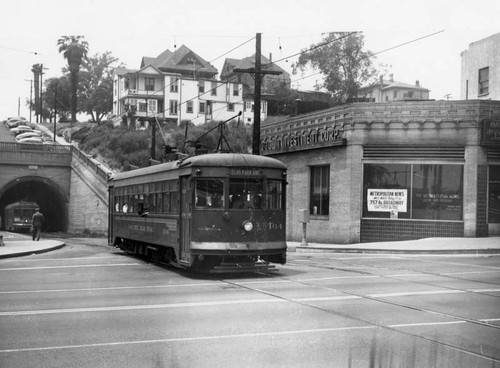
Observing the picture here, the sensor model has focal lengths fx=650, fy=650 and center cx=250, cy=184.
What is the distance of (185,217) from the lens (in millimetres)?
16031

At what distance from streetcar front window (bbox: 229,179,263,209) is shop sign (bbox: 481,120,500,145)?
15.7 m

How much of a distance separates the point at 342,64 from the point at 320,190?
41278 mm

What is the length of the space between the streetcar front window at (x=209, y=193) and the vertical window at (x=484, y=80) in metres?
27.5

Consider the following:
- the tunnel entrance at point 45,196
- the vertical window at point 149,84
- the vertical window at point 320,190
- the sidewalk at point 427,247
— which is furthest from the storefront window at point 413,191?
the vertical window at point 149,84

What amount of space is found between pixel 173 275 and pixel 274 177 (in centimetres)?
354

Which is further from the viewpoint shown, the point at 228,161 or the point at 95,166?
the point at 95,166

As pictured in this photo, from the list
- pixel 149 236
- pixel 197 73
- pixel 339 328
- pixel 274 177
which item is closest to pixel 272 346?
pixel 339 328

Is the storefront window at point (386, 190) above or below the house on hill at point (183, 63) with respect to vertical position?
below

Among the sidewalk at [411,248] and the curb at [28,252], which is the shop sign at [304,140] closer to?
the sidewalk at [411,248]

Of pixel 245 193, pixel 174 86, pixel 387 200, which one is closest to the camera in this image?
pixel 245 193

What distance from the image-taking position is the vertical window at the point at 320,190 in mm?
31891

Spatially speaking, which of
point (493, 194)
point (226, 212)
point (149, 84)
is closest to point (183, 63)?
point (149, 84)

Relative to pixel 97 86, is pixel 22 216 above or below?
below

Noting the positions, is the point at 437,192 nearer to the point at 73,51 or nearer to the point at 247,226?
the point at 247,226
